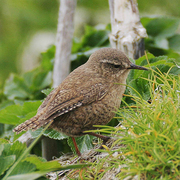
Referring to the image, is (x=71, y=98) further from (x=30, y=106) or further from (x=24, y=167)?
(x=30, y=106)

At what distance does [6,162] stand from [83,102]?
737 millimetres

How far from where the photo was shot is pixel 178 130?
6.24 ft

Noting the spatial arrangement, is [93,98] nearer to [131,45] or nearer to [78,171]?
[78,171]

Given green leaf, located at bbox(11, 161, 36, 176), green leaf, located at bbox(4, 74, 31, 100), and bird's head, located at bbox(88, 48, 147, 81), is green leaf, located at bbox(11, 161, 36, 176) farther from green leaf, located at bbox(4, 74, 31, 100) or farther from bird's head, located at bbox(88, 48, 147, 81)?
green leaf, located at bbox(4, 74, 31, 100)

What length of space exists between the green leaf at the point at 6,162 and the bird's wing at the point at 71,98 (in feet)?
1.24

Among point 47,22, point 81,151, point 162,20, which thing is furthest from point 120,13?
point 47,22

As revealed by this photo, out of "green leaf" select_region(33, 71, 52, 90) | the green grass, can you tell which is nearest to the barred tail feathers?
the green grass

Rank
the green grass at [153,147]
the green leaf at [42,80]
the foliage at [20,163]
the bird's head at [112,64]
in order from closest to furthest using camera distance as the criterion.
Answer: the green grass at [153,147] < the foliage at [20,163] < the bird's head at [112,64] < the green leaf at [42,80]

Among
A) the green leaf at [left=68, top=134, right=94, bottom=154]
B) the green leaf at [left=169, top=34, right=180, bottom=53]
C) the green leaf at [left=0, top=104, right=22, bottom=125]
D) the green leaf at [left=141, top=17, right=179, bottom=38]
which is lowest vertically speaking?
the green leaf at [left=68, top=134, right=94, bottom=154]

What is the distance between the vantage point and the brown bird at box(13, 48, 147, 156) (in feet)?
7.61

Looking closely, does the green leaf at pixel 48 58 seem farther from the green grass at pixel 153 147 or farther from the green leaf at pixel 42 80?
the green grass at pixel 153 147

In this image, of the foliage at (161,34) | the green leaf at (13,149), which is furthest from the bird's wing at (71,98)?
the foliage at (161,34)

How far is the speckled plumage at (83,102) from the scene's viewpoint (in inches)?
91.3

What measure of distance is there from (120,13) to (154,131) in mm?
1858
